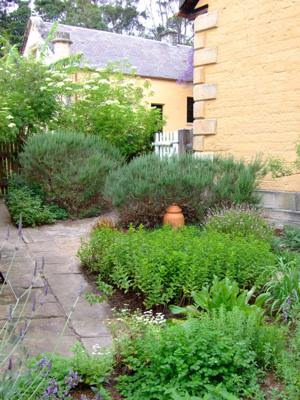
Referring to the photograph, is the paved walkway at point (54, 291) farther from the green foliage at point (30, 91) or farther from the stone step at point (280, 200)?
the green foliage at point (30, 91)

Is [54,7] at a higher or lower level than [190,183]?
higher

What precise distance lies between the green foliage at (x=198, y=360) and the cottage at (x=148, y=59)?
19.9 metres

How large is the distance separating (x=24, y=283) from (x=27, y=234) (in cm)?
284

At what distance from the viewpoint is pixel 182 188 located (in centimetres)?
723

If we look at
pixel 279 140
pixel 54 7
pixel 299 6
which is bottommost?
pixel 279 140

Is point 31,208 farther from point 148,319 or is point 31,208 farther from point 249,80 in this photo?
point 148,319

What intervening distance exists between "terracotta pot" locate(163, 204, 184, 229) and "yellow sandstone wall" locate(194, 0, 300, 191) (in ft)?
4.79

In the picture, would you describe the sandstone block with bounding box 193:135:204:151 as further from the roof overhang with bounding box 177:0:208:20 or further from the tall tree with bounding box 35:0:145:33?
the tall tree with bounding box 35:0:145:33

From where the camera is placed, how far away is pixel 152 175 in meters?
7.25

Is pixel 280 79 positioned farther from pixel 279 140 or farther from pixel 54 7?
pixel 54 7

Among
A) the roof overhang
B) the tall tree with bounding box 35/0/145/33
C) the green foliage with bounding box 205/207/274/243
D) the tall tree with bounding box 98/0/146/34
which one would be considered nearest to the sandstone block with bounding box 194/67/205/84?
the roof overhang

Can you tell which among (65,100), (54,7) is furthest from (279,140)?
(54,7)

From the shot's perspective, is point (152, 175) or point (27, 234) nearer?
point (152, 175)

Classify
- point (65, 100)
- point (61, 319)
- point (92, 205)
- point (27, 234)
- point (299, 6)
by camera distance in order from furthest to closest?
1. point (65, 100)
2. point (92, 205)
3. point (27, 234)
4. point (299, 6)
5. point (61, 319)
